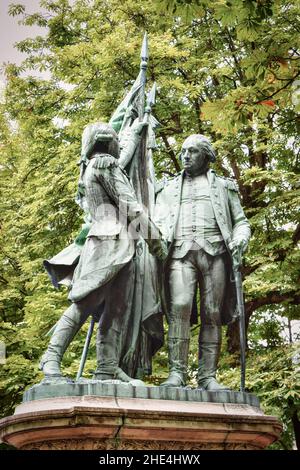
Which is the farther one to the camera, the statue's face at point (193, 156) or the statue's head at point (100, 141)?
the statue's face at point (193, 156)

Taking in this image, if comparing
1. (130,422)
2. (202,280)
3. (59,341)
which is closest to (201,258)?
(202,280)

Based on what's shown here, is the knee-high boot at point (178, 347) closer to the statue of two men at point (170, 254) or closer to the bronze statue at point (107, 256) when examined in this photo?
the statue of two men at point (170, 254)

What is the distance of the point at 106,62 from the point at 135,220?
7.53 m

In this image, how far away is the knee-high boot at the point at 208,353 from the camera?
707 cm

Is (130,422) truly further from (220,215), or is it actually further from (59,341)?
(220,215)

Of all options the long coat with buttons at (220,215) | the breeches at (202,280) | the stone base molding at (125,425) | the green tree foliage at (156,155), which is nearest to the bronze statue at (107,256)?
the breeches at (202,280)

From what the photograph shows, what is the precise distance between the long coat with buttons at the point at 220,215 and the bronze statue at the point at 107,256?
437 millimetres

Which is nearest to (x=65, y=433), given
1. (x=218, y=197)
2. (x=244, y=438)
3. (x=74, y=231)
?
(x=244, y=438)

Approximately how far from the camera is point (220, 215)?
7324 mm

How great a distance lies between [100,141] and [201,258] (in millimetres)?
1376

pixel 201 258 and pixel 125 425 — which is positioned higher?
pixel 201 258

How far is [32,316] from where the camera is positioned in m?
13.3

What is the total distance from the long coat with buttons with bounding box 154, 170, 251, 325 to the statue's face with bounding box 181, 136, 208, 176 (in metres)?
0.10
